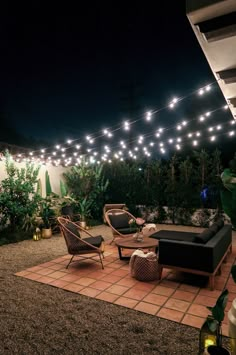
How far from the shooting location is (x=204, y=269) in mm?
3393

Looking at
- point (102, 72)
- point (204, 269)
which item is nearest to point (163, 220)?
point (204, 269)

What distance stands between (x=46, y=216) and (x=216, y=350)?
630 centimetres

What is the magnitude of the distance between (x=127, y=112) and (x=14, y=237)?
10773 mm

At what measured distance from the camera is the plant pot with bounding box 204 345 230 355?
157cm

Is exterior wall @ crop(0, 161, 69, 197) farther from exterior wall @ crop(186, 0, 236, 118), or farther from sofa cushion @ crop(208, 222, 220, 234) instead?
exterior wall @ crop(186, 0, 236, 118)

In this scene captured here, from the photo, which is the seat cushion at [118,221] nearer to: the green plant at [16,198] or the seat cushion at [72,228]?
the seat cushion at [72,228]

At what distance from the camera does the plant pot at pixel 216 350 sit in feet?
5.15

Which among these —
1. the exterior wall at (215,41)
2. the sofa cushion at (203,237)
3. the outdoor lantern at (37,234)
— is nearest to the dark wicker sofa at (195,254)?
the sofa cushion at (203,237)

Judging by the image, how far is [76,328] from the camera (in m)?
2.47

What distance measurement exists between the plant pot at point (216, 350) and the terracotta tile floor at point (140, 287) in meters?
0.95

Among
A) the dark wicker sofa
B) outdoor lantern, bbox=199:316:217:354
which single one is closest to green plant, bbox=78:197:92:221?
the dark wicker sofa

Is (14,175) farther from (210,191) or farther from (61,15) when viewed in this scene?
(210,191)

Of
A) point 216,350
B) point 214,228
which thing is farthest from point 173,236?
point 216,350

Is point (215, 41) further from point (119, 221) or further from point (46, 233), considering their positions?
point (46, 233)
